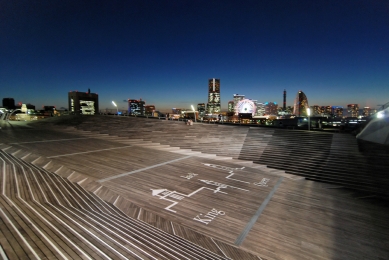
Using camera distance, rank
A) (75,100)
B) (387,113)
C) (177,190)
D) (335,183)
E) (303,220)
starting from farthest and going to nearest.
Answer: (75,100) < (387,113) < (335,183) < (177,190) < (303,220)

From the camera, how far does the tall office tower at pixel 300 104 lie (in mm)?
54659

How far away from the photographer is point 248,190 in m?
6.80

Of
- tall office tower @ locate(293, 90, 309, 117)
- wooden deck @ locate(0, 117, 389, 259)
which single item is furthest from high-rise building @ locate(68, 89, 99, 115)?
tall office tower @ locate(293, 90, 309, 117)

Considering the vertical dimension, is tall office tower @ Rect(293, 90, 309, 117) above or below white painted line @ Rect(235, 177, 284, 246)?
above

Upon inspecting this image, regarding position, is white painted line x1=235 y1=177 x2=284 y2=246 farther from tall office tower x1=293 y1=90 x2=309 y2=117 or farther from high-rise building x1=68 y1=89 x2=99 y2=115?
tall office tower x1=293 y1=90 x2=309 y2=117

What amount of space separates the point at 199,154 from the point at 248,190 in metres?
5.27

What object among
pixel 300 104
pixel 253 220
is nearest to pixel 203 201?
pixel 253 220

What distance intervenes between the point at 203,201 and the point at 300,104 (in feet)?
204

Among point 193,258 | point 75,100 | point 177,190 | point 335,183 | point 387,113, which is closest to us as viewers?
point 193,258

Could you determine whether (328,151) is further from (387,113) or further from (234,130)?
(234,130)

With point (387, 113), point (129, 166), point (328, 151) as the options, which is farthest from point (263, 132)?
point (129, 166)

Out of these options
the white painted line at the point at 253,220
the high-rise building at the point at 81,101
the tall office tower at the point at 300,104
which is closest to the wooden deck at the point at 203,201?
the white painted line at the point at 253,220

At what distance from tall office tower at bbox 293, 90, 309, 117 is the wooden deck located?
50.8 m

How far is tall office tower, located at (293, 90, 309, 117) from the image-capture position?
54659 millimetres
